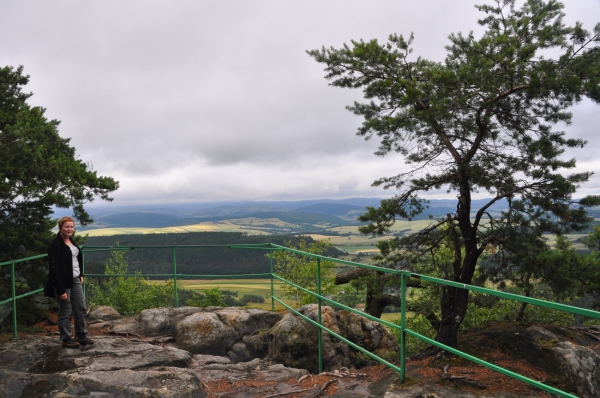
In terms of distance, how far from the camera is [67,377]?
5062 mm

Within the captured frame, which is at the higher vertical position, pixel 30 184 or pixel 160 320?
pixel 30 184

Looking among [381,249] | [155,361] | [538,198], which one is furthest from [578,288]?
[155,361]

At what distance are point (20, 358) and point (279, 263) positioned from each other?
13.5m

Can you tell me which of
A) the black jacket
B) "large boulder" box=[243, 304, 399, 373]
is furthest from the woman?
"large boulder" box=[243, 304, 399, 373]

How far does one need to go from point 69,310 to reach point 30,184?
4139 mm

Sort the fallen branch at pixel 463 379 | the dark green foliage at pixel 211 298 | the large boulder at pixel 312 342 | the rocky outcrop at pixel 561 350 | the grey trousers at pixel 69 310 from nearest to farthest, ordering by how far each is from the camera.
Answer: the fallen branch at pixel 463 379
the rocky outcrop at pixel 561 350
the grey trousers at pixel 69 310
the large boulder at pixel 312 342
the dark green foliage at pixel 211 298

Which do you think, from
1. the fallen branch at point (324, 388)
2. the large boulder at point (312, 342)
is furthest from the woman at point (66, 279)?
the fallen branch at point (324, 388)

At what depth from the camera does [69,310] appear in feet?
20.4

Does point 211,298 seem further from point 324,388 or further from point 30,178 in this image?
point 324,388

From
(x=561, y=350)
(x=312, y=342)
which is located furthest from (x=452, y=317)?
(x=312, y=342)

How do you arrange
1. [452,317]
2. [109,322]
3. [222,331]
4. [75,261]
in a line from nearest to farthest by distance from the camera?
[75,261], [452,317], [222,331], [109,322]

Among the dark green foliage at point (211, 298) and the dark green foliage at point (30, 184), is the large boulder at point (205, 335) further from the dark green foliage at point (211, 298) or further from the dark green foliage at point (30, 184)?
the dark green foliage at point (30, 184)

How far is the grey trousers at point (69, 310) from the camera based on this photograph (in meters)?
6.14

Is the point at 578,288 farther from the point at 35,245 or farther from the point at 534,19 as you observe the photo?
the point at 35,245
